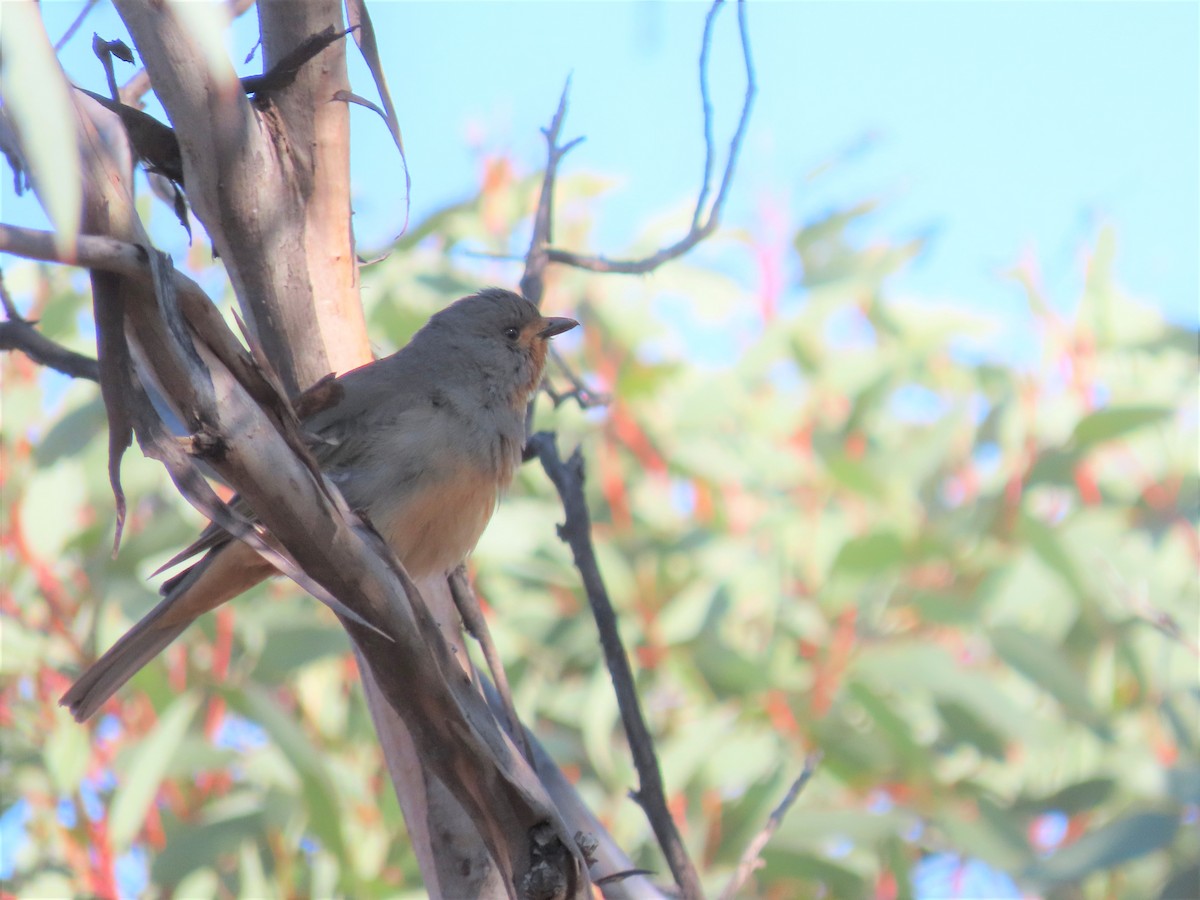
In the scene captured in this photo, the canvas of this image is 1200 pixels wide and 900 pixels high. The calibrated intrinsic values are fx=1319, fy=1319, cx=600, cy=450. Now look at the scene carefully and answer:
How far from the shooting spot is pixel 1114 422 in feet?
15.0

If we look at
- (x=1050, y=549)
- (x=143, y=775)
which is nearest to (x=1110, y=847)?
(x=1050, y=549)

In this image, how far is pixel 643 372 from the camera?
16.4 ft

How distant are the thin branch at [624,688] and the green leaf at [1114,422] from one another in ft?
8.20

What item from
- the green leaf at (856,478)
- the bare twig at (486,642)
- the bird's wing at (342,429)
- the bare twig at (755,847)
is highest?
the green leaf at (856,478)

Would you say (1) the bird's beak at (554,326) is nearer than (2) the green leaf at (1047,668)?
Yes

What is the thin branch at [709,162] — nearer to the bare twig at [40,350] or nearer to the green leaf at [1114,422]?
the bare twig at [40,350]

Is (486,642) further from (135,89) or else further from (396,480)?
(135,89)

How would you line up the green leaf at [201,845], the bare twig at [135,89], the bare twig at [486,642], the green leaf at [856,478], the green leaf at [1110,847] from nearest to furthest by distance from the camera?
the bare twig at [486,642] → the bare twig at [135,89] → the green leaf at [1110,847] → the green leaf at [201,845] → the green leaf at [856,478]

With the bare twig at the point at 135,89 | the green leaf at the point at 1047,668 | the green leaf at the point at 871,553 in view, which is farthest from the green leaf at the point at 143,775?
the green leaf at the point at 1047,668

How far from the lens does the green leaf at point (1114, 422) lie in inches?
178

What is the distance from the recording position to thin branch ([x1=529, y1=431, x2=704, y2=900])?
7.98 feet

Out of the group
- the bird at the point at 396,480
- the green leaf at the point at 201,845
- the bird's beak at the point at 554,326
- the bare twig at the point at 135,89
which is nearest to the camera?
the bare twig at the point at 135,89

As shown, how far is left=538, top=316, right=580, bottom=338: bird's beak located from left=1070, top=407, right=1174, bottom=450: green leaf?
1.88 m

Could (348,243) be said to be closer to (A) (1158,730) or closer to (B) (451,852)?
(B) (451,852)
